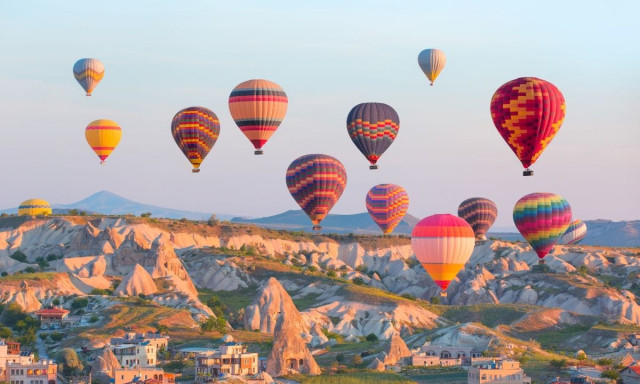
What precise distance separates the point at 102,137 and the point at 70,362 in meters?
47.7

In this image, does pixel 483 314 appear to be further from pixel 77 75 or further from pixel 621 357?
pixel 77 75

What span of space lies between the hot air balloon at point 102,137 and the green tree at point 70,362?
4303cm

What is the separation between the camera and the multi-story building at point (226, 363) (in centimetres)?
11200

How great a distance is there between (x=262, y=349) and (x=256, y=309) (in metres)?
24.1

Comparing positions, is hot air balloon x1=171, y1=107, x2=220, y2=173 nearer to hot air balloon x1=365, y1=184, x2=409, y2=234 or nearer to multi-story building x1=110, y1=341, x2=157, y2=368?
multi-story building x1=110, y1=341, x2=157, y2=368

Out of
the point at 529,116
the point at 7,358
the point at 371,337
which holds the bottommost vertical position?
the point at 7,358

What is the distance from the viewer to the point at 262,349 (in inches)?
5049

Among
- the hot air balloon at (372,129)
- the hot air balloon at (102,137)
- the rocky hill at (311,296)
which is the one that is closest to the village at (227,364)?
the rocky hill at (311,296)

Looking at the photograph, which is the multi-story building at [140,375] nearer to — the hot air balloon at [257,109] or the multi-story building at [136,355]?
the multi-story building at [136,355]

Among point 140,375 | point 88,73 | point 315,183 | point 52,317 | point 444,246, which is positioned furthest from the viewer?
point 88,73

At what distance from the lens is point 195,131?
443 ft

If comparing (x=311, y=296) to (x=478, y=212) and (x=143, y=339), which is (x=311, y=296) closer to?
(x=478, y=212)

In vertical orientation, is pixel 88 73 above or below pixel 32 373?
above

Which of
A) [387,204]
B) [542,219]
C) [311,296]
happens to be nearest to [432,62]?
[387,204]
